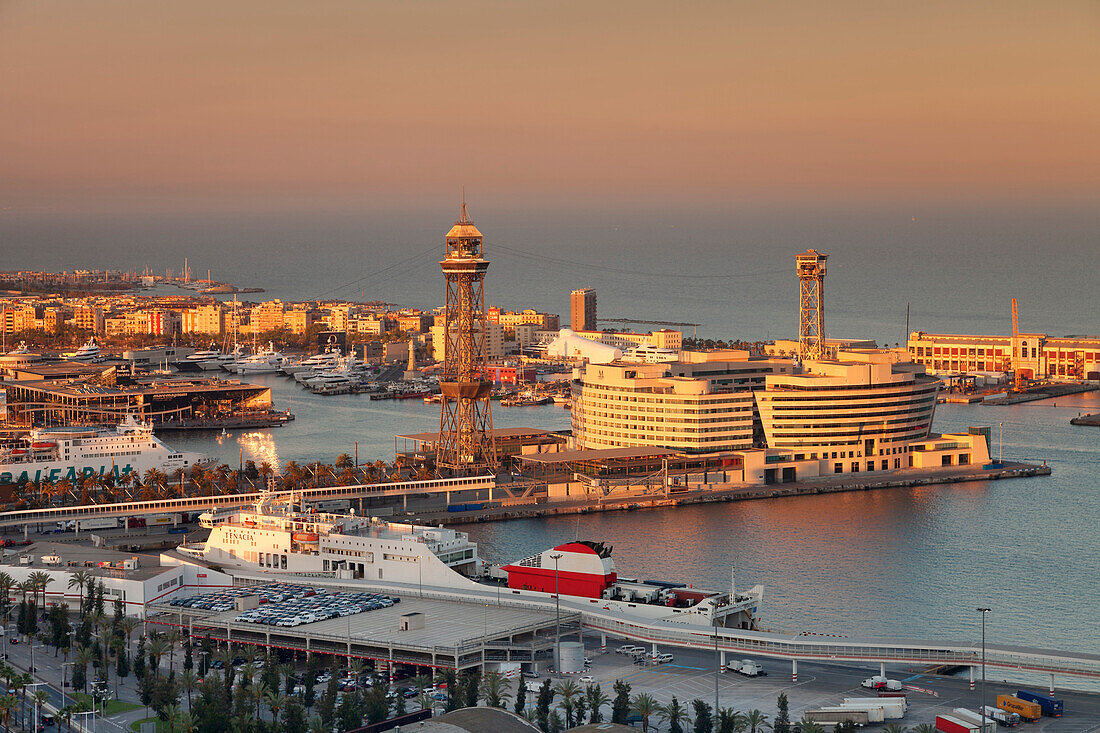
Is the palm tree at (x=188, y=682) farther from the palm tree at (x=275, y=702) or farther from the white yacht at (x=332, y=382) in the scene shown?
the white yacht at (x=332, y=382)

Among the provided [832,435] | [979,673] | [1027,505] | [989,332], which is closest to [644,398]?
[832,435]

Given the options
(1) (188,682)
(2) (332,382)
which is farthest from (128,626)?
(2) (332,382)

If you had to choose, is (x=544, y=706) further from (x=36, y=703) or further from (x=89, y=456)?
(x=89, y=456)

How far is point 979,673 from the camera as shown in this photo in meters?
16.3

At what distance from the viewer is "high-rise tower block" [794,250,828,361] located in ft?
136

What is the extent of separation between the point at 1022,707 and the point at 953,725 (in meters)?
0.91

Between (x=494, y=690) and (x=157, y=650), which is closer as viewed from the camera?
(x=494, y=690)

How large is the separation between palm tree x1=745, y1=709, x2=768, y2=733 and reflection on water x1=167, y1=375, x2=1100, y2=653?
4.62 metres

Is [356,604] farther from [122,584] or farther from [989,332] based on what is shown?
[989,332]

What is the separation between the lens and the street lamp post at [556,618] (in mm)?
16938

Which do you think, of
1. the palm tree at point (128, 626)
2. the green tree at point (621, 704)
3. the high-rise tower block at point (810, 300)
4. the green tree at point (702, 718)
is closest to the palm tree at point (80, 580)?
the palm tree at point (128, 626)

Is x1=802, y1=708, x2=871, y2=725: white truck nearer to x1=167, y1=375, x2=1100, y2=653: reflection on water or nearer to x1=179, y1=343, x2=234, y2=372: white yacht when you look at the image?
x1=167, y1=375, x2=1100, y2=653: reflection on water

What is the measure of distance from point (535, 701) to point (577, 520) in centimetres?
1235

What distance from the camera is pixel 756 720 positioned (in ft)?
46.7
